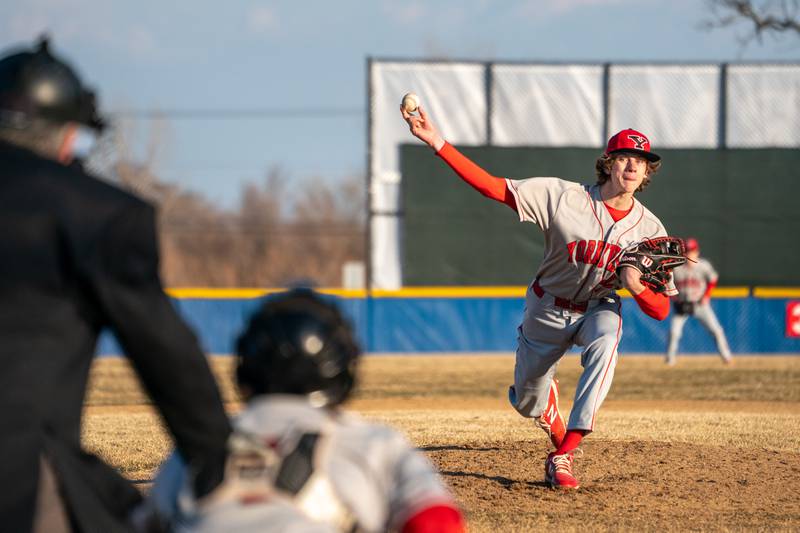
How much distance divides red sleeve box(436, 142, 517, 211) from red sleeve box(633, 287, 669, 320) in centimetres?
87

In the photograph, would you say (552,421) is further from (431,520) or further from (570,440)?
(431,520)

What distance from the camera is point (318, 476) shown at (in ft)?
7.56

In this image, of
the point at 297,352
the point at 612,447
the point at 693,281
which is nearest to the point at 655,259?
the point at 612,447

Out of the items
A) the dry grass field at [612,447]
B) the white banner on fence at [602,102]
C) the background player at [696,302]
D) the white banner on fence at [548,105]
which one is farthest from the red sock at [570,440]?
the white banner on fence at [548,105]

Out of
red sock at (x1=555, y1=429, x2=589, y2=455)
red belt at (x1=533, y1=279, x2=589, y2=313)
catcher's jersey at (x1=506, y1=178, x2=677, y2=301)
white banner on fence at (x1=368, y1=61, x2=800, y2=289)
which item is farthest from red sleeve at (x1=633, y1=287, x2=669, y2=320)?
white banner on fence at (x1=368, y1=61, x2=800, y2=289)

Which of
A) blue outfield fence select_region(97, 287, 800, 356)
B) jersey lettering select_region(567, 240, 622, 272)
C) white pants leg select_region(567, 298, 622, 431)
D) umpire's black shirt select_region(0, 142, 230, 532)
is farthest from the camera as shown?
blue outfield fence select_region(97, 287, 800, 356)

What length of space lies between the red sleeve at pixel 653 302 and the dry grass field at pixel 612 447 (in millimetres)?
963

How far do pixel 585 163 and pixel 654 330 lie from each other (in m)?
3.34

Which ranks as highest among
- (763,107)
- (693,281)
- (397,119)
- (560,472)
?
(763,107)

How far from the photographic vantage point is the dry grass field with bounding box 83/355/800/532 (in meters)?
5.30

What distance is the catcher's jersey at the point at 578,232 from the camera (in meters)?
6.09

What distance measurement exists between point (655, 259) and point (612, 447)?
1900 millimetres

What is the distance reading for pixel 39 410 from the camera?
7.55ft

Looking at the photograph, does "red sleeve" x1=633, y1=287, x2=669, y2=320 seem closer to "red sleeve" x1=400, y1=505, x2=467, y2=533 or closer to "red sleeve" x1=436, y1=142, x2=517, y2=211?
"red sleeve" x1=436, y1=142, x2=517, y2=211
